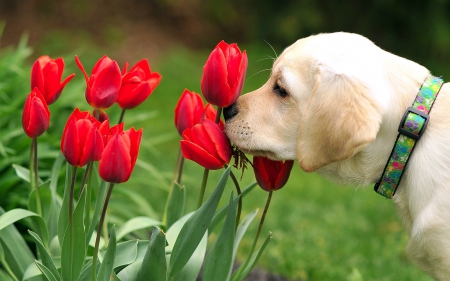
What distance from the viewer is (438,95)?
2268 millimetres

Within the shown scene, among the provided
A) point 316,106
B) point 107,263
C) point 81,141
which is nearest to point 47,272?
point 107,263

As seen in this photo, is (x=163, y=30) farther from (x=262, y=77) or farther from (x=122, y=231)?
(x=122, y=231)

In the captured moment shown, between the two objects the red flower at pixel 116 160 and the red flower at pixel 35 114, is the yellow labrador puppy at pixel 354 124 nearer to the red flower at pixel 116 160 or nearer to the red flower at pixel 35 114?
the red flower at pixel 116 160

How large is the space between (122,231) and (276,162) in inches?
32.9

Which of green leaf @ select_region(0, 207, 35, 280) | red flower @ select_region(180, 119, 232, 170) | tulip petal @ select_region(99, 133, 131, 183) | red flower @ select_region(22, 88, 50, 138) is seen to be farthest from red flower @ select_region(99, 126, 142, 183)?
green leaf @ select_region(0, 207, 35, 280)

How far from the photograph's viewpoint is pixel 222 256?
2125 mm

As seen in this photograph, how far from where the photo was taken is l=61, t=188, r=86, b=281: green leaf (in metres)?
1.96

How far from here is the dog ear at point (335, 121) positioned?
199 cm

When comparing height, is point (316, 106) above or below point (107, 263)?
above

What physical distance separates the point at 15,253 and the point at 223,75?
1135 millimetres

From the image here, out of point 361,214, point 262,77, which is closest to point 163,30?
point 262,77

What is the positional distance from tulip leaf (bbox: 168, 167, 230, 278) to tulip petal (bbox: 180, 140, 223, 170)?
10 centimetres

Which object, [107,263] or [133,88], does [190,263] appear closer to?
[107,263]

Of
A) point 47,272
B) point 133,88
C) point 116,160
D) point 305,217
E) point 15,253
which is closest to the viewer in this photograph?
point 116,160
